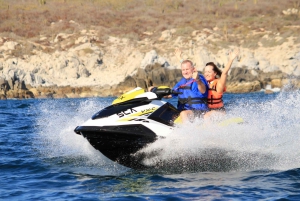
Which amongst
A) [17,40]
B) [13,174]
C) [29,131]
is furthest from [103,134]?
[17,40]

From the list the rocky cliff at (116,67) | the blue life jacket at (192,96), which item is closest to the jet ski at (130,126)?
the blue life jacket at (192,96)

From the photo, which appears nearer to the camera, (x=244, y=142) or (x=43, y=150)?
(x=244, y=142)

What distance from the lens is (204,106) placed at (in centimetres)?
695

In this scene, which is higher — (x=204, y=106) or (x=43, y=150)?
(x=204, y=106)

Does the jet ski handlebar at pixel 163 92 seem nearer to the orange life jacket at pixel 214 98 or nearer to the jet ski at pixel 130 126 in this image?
the jet ski at pixel 130 126

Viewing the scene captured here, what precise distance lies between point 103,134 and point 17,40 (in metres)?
48.3

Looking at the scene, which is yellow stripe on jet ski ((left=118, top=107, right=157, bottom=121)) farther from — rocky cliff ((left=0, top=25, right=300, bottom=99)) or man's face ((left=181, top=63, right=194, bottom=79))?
rocky cliff ((left=0, top=25, right=300, bottom=99))

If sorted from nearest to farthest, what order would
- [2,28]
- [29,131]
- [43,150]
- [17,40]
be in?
[43,150]
[29,131]
[17,40]
[2,28]

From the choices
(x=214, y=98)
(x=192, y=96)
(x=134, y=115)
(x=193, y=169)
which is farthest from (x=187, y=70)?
(x=193, y=169)

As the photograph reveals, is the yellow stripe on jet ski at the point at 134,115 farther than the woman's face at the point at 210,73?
No

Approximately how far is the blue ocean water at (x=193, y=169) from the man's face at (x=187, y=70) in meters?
0.73

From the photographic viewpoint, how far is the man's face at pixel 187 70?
6.80 m

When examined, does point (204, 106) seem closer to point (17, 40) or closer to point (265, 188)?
point (265, 188)

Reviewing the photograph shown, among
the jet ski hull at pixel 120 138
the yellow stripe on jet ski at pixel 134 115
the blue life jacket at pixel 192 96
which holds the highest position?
the blue life jacket at pixel 192 96
